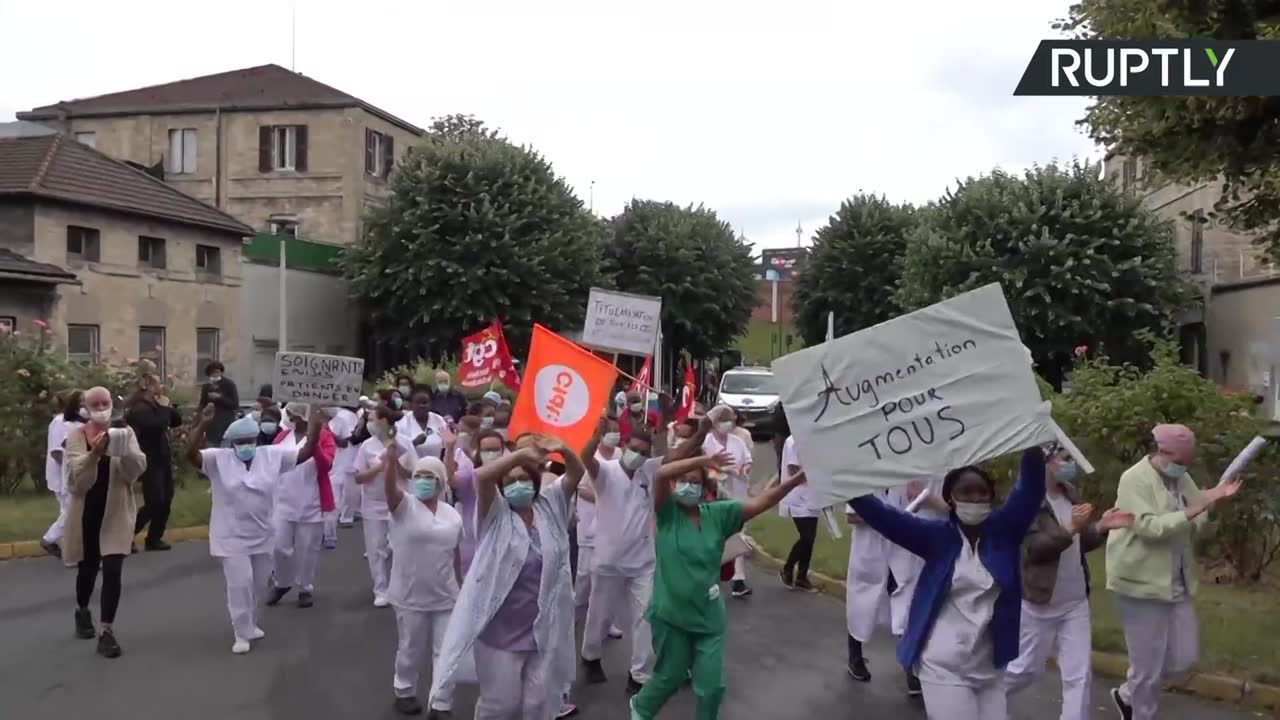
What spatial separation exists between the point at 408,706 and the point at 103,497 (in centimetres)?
294

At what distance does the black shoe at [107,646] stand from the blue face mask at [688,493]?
456 cm

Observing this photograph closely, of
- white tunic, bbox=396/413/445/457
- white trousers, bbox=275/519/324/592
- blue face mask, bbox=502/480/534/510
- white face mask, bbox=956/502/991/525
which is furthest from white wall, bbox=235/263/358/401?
white face mask, bbox=956/502/991/525

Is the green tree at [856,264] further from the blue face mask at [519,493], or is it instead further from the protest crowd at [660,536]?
the blue face mask at [519,493]

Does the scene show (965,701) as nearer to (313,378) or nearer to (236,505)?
(236,505)

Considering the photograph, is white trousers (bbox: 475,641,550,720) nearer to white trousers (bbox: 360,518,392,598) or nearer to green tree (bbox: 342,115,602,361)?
white trousers (bbox: 360,518,392,598)

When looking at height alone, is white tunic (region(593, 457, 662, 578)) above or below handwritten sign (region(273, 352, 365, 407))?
below

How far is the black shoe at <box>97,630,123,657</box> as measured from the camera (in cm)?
833

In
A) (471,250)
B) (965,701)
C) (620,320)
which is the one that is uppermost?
(471,250)

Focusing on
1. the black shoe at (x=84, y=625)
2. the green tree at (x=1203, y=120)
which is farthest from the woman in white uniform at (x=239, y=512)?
the green tree at (x=1203, y=120)

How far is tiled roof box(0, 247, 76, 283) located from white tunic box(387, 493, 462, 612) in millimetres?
21308

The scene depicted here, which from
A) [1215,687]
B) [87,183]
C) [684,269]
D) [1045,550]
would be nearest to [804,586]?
[1215,687]

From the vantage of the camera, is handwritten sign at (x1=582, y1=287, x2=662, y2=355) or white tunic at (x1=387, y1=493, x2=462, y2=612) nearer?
white tunic at (x1=387, y1=493, x2=462, y2=612)

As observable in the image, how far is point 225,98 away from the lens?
138ft

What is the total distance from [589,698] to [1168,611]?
346cm
